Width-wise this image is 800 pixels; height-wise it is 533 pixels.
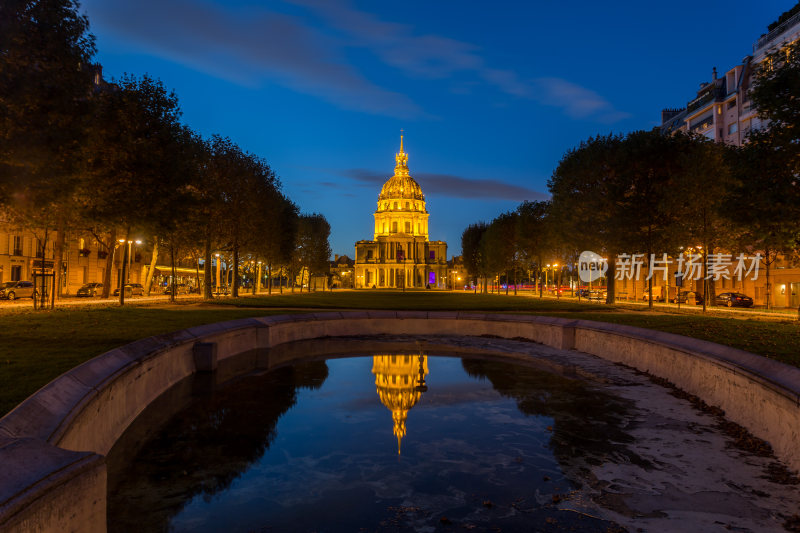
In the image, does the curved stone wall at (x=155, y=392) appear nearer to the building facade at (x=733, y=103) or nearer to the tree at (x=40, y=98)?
the tree at (x=40, y=98)

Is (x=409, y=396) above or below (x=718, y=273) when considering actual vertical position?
below

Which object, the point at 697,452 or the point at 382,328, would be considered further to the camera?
the point at 382,328

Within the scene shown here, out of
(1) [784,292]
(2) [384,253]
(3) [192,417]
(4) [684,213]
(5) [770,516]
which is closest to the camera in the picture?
(5) [770,516]

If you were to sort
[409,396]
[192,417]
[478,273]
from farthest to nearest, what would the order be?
[478,273], [409,396], [192,417]

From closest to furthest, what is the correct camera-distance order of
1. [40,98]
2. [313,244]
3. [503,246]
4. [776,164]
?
[40,98]
[776,164]
[503,246]
[313,244]

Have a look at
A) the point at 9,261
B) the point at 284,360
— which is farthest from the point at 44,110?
the point at 9,261

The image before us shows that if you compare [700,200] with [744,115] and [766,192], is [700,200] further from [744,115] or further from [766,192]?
[744,115]

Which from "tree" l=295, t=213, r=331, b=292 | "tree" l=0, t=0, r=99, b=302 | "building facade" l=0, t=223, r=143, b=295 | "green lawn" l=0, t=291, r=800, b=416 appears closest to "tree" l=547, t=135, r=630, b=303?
"green lawn" l=0, t=291, r=800, b=416

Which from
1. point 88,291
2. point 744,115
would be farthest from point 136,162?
point 744,115

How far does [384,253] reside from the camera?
190625mm

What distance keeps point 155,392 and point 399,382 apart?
704 centimetres

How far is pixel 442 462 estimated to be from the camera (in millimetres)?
9516

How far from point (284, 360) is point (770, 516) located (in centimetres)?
1646

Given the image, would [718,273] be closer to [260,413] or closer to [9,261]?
[260,413]
